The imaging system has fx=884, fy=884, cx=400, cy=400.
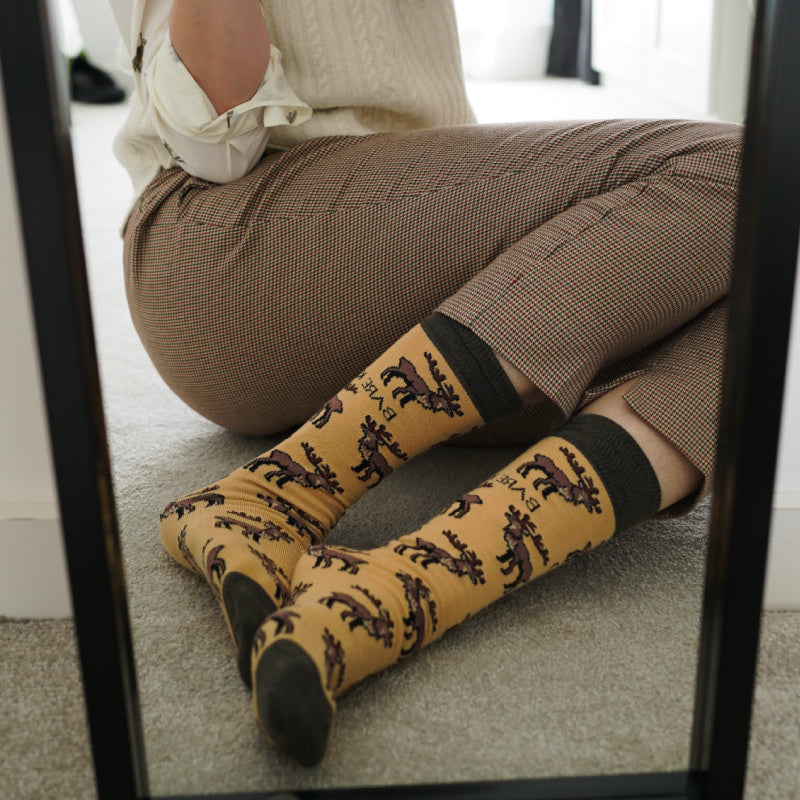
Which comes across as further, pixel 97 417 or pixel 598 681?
pixel 598 681

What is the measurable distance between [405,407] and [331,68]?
1.13 feet

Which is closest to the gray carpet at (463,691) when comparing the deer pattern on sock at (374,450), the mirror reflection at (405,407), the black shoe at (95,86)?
the mirror reflection at (405,407)

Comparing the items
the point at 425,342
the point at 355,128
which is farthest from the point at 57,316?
the point at 355,128

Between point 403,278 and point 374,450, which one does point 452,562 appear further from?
point 403,278

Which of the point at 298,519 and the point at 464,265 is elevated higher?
the point at 464,265

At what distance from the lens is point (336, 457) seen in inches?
24.0

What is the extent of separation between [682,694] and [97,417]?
381 millimetres

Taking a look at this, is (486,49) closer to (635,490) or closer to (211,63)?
(211,63)

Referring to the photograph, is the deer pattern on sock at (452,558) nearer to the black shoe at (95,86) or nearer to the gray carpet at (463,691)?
the gray carpet at (463,691)

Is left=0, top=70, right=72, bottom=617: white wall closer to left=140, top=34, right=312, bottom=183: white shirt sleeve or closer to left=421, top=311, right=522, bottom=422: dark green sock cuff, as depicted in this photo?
left=140, top=34, right=312, bottom=183: white shirt sleeve

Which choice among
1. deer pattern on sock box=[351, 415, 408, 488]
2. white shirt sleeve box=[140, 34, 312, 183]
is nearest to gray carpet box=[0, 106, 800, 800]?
deer pattern on sock box=[351, 415, 408, 488]

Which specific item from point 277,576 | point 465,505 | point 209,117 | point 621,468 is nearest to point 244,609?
point 277,576

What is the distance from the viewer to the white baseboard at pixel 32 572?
2.10 ft

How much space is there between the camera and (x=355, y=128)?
80cm
